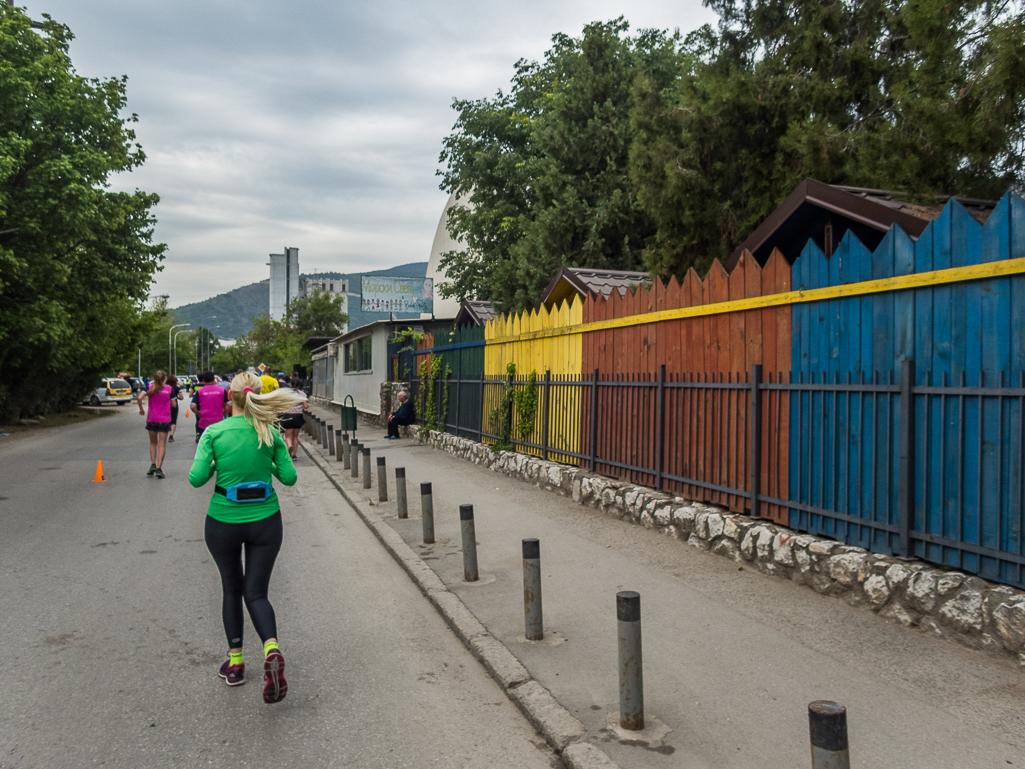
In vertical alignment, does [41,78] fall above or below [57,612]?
above

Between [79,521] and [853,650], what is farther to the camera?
[79,521]

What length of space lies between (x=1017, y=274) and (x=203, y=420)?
39.8 ft

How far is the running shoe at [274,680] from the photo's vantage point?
13.9 feet

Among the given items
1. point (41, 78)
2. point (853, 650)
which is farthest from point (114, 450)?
point (853, 650)

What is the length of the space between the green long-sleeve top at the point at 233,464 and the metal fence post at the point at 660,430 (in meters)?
4.78

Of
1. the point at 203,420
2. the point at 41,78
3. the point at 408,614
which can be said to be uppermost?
the point at 41,78

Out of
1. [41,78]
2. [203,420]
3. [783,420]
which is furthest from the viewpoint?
[41,78]

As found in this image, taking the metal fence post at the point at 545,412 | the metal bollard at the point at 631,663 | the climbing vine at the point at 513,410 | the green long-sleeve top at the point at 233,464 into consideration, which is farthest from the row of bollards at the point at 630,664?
the climbing vine at the point at 513,410

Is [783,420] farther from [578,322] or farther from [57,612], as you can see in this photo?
[57,612]

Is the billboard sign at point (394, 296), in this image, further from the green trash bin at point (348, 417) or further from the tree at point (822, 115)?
the tree at point (822, 115)

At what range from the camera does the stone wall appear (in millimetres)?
4623

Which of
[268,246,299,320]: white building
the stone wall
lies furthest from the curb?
[268,246,299,320]: white building

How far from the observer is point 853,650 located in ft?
15.9

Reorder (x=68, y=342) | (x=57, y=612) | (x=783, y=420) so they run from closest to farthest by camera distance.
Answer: (x=57, y=612) → (x=783, y=420) → (x=68, y=342)
